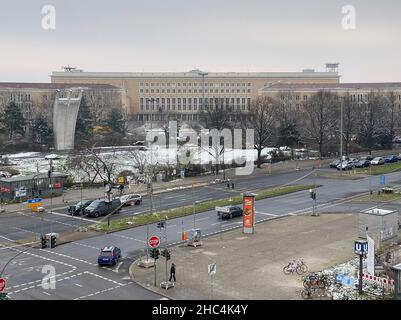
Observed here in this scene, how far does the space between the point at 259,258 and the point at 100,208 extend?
17264mm

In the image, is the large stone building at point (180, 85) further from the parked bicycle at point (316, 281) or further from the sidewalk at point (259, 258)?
the parked bicycle at point (316, 281)

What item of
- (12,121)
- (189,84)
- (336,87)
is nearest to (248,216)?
(12,121)

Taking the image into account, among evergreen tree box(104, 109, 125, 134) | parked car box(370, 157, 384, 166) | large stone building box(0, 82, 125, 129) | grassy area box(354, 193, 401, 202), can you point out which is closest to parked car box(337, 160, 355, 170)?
parked car box(370, 157, 384, 166)

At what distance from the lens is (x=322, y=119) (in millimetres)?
84125

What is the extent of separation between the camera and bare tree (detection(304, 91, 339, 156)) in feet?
279

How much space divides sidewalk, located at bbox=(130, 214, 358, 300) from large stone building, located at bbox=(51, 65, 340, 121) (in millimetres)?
137971

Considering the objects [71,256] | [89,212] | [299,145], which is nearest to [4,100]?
[299,145]

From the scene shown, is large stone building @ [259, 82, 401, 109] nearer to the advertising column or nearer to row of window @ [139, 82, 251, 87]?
row of window @ [139, 82, 251, 87]

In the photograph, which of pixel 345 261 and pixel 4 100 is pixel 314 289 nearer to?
pixel 345 261

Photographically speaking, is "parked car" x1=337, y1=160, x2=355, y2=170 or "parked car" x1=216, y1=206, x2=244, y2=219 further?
"parked car" x1=337, y1=160, x2=355, y2=170

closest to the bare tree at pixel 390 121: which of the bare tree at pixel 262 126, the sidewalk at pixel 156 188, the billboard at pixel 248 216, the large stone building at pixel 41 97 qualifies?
the bare tree at pixel 262 126
